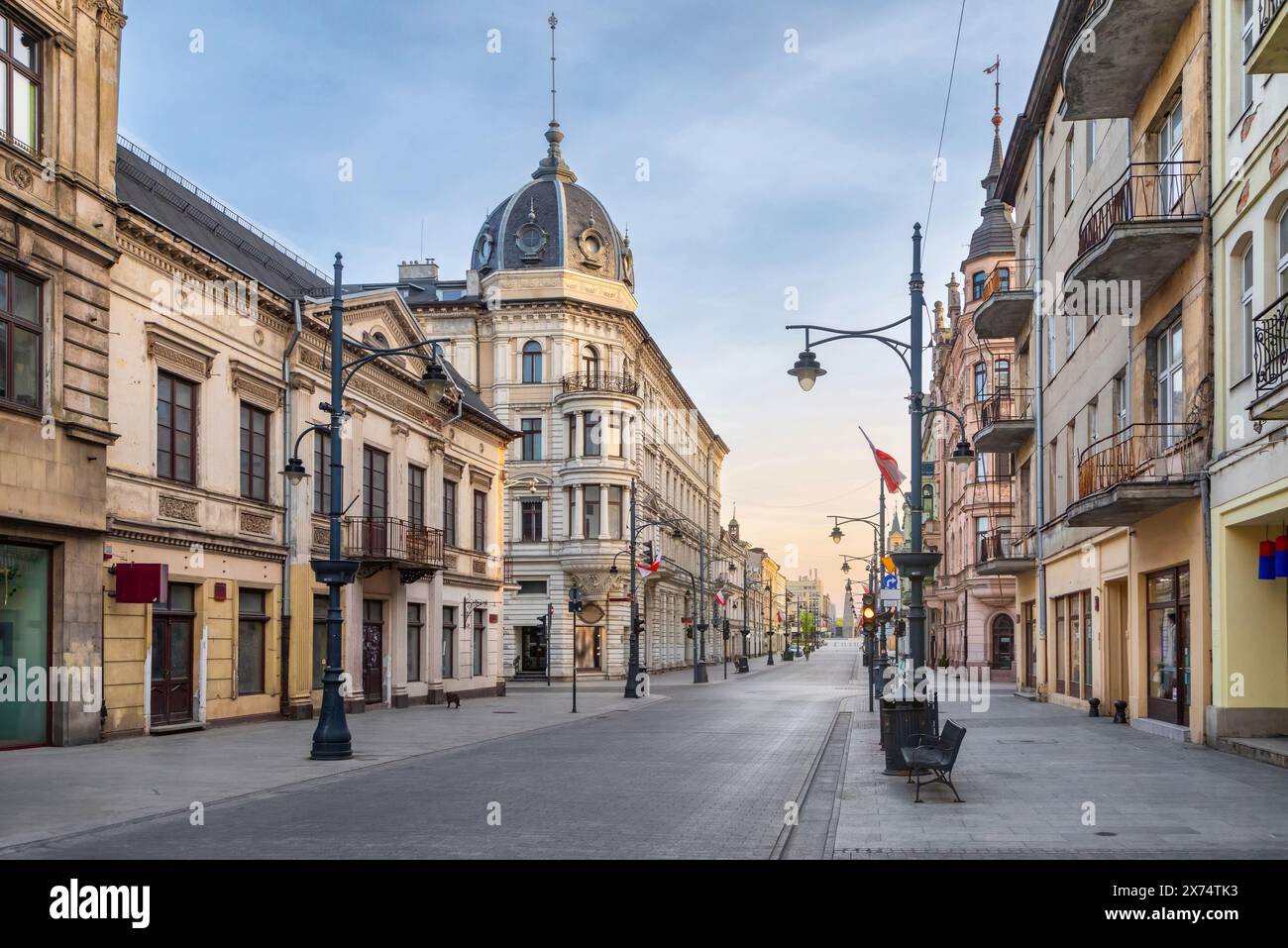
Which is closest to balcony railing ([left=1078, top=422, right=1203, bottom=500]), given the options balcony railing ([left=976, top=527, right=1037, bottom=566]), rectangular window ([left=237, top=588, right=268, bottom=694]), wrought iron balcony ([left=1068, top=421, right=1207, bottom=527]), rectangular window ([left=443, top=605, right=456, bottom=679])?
wrought iron balcony ([left=1068, top=421, right=1207, bottom=527])

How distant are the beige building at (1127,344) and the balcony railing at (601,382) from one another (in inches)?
1078

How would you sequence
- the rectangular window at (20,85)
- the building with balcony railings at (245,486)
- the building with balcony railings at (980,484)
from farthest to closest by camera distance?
the building with balcony railings at (980,484) < the building with balcony railings at (245,486) < the rectangular window at (20,85)

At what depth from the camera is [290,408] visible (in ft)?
95.4

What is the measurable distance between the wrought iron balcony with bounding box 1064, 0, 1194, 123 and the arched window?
36.6 meters

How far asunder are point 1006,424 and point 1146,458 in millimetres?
13197

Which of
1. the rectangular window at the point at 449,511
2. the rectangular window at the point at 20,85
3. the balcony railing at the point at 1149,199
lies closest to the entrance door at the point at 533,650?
the rectangular window at the point at 449,511

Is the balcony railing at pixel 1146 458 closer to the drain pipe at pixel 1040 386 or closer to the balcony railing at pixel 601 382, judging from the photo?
the drain pipe at pixel 1040 386

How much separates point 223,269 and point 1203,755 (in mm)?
19866

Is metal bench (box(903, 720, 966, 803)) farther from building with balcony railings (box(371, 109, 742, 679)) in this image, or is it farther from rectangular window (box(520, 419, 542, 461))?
rectangular window (box(520, 419, 542, 461))

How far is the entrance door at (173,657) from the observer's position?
77.3ft

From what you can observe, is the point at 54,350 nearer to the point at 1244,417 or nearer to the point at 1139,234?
the point at 1139,234

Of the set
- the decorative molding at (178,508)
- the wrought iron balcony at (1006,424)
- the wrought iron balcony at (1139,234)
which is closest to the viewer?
the wrought iron balcony at (1139,234)
